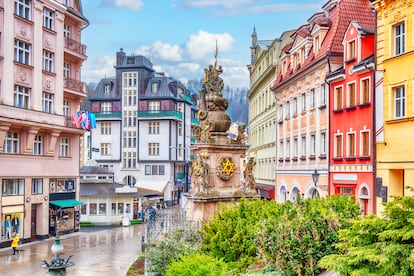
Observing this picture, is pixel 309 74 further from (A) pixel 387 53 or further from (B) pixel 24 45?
(B) pixel 24 45

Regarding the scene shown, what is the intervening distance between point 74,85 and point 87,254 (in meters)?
15.5

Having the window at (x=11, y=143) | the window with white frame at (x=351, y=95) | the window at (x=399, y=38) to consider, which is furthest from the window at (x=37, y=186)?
the window at (x=399, y=38)

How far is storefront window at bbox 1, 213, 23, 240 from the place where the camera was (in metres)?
31.8

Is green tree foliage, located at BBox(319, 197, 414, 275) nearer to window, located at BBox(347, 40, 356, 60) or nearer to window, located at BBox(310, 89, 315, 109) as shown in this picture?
window, located at BBox(347, 40, 356, 60)

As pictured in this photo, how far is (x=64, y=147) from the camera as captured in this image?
129 feet

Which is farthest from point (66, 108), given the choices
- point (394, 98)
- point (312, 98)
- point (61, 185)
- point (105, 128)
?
point (105, 128)

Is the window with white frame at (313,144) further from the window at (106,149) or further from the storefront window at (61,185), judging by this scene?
the window at (106,149)

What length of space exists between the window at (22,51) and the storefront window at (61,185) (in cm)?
886

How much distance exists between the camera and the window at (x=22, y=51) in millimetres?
32469

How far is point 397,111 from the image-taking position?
23.0 meters

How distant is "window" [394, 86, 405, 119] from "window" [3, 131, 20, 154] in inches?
892

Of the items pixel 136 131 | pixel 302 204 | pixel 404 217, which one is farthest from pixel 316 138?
pixel 136 131

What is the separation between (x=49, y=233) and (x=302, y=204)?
27.5 meters

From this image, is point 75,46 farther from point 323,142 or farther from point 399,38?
point 399,38
